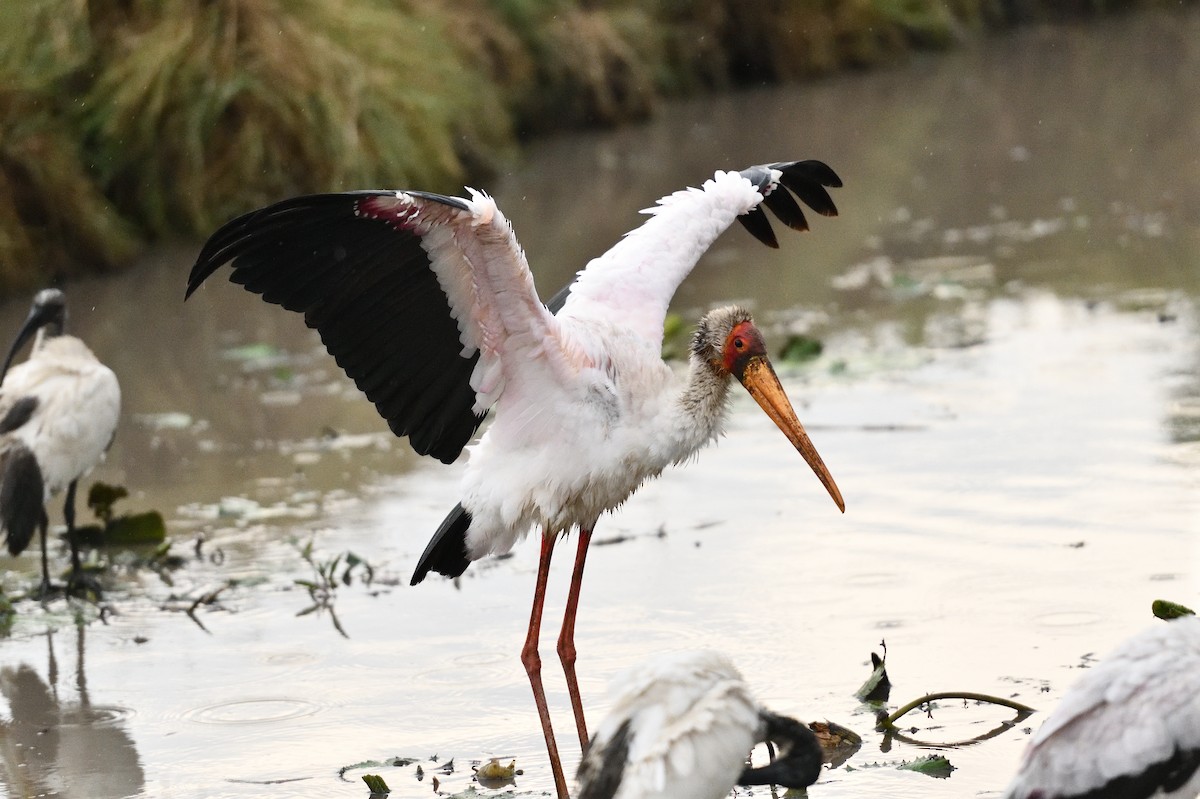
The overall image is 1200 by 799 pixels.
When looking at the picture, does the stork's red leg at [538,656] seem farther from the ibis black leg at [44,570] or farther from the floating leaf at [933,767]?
the ibis black leg at [44,570]

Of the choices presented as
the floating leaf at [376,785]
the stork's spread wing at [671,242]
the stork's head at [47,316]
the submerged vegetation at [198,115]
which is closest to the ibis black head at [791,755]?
the floating leaf at [376,785]

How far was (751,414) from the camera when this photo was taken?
7473 mm

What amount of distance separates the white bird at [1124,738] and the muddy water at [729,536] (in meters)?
0.66

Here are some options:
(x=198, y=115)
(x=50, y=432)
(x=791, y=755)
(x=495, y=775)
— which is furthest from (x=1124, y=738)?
(x=198, y=115)

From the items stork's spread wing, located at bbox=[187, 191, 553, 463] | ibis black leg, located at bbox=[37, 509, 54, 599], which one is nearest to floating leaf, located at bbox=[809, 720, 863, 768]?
stork's spread wing, located at bbox=[187, 191, 553, 463]

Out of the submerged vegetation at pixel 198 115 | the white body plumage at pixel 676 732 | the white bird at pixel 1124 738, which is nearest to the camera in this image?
the white bird at pixel 1124 738

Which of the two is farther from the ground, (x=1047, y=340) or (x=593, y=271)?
(x=593, y=271)

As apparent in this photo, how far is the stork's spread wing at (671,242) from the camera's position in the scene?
4.82 meters

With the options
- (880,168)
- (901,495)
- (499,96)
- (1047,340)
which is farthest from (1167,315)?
(499,96)

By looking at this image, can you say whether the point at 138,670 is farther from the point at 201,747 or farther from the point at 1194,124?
the point at 1194,124

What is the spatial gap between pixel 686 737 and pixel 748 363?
1.34 m

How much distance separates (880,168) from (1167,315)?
5.94 metres

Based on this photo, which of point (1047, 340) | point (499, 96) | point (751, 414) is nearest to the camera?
point (751, 414)

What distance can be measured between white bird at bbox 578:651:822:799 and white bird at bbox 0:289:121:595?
2861 millimetres
